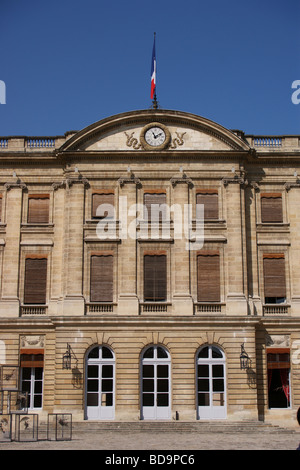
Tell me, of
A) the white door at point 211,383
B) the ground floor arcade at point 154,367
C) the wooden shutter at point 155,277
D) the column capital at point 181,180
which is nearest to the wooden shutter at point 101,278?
the ground floor arcade at point 154,367

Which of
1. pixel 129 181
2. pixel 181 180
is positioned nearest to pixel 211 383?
pixel 181 180

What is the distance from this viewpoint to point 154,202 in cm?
2989

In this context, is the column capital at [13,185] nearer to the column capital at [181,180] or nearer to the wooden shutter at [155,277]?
the wooden shutter at [155,277]

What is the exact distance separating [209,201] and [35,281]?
30.9 ft

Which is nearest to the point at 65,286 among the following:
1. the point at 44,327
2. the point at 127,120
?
the point at 44,327

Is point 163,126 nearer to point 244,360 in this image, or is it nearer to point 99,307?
point 99,307

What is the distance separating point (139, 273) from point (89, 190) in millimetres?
4907

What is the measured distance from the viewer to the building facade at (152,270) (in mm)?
27734

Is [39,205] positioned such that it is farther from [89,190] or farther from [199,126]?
[199,126]

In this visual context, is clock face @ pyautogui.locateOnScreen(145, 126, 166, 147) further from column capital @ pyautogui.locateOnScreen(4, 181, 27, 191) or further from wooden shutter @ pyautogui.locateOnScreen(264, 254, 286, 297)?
wooden shutter @ pyautogui.locateOnScreen(264, 254, 286, 297)

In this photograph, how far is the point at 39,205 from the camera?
30516mm

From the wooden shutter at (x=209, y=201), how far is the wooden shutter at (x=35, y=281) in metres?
8.24

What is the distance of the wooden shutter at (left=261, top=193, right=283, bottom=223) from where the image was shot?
3039 centimetres

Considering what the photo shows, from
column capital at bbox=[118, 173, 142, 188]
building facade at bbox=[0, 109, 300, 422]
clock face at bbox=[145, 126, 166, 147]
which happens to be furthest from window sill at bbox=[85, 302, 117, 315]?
clock face at bbox=[145, 126, 166, 147]
